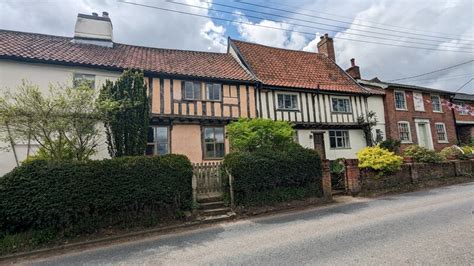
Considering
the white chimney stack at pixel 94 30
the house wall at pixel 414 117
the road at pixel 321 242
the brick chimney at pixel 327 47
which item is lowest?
the road at pixel 321 242

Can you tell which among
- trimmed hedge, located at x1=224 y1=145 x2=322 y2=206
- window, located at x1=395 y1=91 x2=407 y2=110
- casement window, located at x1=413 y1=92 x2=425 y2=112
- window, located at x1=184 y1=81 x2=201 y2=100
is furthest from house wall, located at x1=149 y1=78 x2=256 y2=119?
casement window, located at x1=413 y1=92 x2=425 y2=112

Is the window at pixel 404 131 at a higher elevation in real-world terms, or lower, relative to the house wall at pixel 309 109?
lower

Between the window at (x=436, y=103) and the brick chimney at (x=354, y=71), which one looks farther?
the window at (x=436, y=103)

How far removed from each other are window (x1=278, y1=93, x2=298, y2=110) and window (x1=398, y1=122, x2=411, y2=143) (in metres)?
9.22

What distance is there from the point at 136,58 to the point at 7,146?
7.41 meters

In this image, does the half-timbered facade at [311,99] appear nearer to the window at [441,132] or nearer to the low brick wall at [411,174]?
the low brick wall at [411,174]

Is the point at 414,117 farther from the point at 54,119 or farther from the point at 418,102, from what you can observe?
the point at 54,119

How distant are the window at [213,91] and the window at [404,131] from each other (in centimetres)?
1440

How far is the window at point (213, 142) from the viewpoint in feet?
45.4

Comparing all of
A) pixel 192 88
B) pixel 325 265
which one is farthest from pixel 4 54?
pixel 325 265

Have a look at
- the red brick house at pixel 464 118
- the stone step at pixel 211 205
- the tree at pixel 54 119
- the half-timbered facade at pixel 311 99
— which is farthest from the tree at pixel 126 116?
the red brick house at pixel 464 118

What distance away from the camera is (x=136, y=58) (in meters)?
14.5

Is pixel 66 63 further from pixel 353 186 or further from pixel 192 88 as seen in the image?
pixel 353 186

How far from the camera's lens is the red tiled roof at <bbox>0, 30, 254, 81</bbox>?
470 inches
